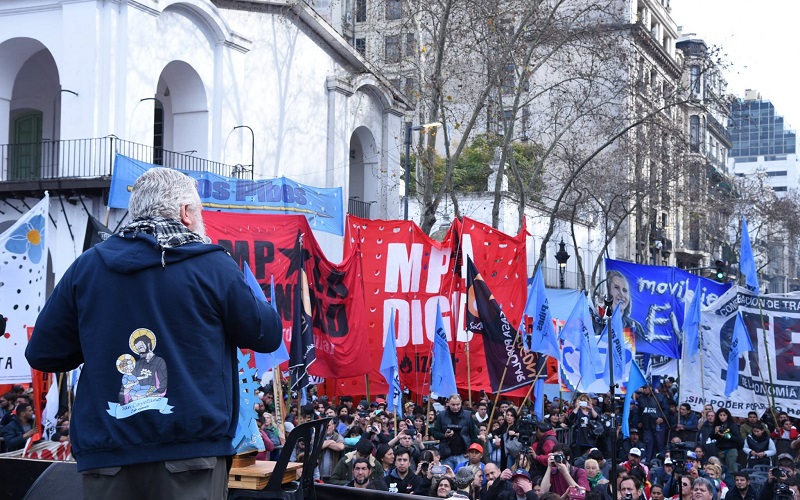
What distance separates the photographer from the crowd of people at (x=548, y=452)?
11.0 meters

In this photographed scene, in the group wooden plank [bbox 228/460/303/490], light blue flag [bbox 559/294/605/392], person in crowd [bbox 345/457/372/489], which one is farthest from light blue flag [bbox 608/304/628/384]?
wooden plank [bbox 228/460/303/490]

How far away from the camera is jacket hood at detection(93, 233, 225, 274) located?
280cm

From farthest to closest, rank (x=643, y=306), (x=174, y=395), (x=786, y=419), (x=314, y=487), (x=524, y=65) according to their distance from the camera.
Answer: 1. (x=524, y=65)
2. (x=643, y=306)
3. (x=786, y=419)
4. (x=314, y=487)
5. (x=174, y=395)

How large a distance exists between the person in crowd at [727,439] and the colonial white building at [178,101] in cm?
1160

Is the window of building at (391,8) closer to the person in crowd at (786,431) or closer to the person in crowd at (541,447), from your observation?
the person in crowd at (786,431)

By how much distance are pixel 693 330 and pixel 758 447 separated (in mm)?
2590

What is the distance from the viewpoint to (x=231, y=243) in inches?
560

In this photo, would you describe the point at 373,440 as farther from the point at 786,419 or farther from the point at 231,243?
the point at 786,419

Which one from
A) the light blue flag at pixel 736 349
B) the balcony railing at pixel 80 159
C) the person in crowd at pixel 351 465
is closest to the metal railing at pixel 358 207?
the balcony railing at pixel 80 159

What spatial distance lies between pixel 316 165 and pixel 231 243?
1269 centimetres

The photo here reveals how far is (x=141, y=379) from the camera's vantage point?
2732 millimetres

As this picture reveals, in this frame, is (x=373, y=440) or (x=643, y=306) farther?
(x=643, y=306)

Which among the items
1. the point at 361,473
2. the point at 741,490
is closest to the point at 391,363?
the point at 361,473

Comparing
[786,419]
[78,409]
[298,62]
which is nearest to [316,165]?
[298,62]
